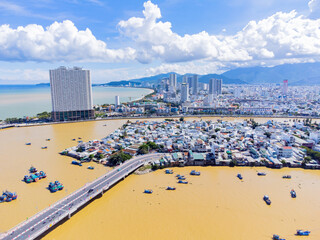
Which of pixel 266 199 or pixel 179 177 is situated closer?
pixel 266 199

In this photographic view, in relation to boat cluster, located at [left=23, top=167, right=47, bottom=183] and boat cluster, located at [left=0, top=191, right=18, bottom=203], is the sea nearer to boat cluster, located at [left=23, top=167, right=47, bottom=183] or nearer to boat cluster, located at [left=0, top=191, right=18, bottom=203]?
boat cluster, located at [left=23, top=167, right=47, bottom=183]

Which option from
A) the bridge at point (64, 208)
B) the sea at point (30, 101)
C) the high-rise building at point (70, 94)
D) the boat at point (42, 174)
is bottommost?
the boat at point (42, 174)

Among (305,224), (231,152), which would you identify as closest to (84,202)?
(305,224)

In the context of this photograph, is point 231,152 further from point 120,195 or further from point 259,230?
point 120,195

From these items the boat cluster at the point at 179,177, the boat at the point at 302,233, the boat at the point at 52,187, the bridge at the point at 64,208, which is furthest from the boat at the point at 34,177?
the boat at the point at 302,233

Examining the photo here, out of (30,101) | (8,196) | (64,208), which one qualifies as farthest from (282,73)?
(8,196)

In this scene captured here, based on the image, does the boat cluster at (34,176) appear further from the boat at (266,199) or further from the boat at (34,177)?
the boat at (266,199)

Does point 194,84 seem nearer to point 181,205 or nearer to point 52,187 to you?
point 181,205
